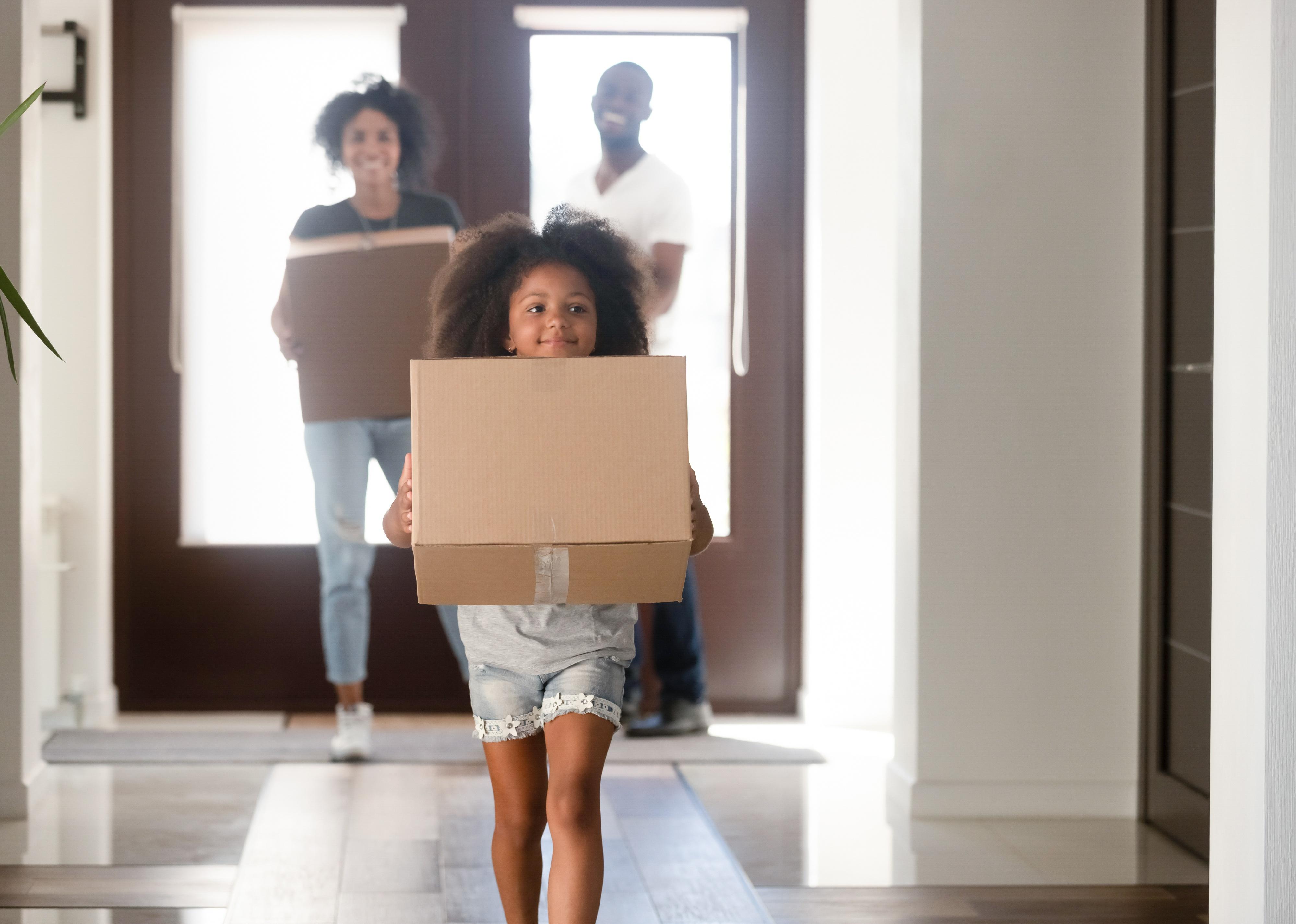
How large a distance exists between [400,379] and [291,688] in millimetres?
1160

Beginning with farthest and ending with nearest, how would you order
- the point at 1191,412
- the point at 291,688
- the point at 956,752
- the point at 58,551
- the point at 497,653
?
1. the point at 291,688
2. the point at 58,551
3. the point at 956,752
4. the point at 1191,412
5. the point at 497,653

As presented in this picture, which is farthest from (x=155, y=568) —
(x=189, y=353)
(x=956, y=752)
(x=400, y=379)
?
(x=956, y=752)

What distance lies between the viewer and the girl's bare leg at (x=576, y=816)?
1.71 metres

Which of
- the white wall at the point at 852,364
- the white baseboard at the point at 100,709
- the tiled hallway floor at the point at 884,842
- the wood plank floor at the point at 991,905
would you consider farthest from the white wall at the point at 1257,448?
the white baseboard at the point at 100,709

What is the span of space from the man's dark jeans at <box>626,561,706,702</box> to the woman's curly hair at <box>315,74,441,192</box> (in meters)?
1.14

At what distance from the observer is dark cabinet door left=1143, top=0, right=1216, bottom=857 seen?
268 cm

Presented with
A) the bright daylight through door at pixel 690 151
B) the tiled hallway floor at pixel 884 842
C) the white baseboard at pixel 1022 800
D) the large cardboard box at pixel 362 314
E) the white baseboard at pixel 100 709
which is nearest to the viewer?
the tiled hallway floor at pixel 884 842

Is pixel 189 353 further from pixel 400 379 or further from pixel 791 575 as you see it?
pixel 791 575

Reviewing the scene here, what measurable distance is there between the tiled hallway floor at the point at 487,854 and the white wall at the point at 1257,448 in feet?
1.98

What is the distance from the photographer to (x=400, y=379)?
10.2 feet

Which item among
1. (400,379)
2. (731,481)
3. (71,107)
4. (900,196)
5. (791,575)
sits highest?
(71,107)

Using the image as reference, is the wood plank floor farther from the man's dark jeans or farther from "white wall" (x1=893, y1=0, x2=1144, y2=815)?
the man's dark jeans

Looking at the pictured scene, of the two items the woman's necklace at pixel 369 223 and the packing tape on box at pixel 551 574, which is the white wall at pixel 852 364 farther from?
the packing tape on box at pixel 551 574

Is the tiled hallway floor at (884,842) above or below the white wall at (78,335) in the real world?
below
